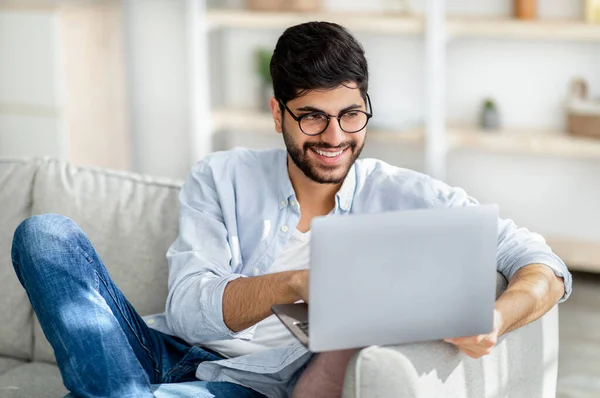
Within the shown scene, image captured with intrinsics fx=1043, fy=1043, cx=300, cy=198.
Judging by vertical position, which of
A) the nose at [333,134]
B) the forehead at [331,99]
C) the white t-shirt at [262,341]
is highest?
the forehead at [331,99]

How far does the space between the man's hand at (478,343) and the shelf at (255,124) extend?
2426mm

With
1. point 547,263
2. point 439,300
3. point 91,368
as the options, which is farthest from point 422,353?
point 91,368

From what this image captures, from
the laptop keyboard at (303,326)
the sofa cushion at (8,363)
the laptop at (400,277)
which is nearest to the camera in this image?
the laptop at (400,277)

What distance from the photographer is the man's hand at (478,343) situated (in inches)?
72.0

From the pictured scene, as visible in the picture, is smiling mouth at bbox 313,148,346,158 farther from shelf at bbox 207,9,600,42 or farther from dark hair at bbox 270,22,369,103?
shelf at bbox 207,9,600,42

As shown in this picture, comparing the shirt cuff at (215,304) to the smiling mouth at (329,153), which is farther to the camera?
the smiling mouth at (329,153)

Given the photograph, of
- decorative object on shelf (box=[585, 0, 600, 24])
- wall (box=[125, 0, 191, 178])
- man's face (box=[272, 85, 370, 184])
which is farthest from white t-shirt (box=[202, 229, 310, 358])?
wall (box=[125, 0, 191, 178])

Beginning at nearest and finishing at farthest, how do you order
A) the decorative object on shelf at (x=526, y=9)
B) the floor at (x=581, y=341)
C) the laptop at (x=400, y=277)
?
the laptop at (x=400, y=277) < the floor at (x=581, y=341) < the decorative object on shelf at (x=526, y=9)

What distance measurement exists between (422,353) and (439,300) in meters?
0.11

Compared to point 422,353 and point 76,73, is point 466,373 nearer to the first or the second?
point 422,353

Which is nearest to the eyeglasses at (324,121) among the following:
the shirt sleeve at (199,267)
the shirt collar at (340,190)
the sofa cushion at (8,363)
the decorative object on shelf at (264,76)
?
the shirt collar at (340,190)

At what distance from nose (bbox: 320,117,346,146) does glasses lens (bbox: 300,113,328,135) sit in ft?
0.05

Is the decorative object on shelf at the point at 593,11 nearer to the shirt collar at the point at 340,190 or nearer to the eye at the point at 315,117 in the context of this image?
the shirt collar at the point at 340,190

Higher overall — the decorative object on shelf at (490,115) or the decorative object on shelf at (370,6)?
the decorative object on shelf at (370,6)
